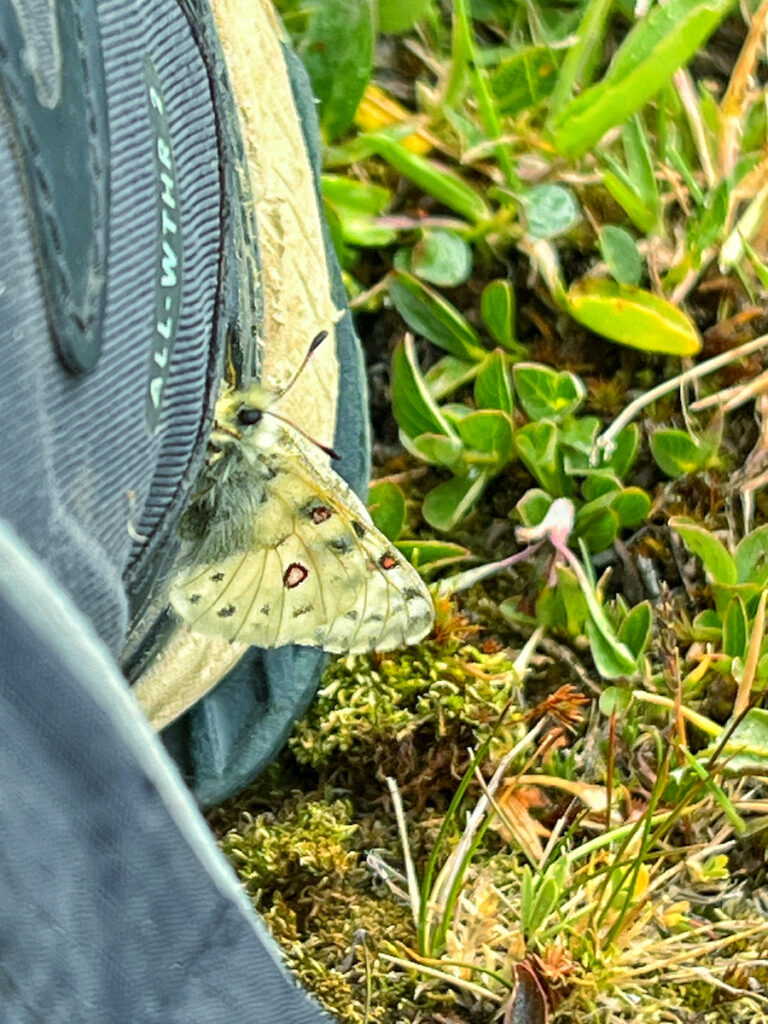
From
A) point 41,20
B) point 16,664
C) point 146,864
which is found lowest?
point 146,864

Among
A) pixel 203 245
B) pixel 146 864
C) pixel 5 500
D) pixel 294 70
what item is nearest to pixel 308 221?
pixel 294 70

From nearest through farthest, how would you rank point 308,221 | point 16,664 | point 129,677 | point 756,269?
point 16,664 < point 129,677 < point 308,221 < point 756,269

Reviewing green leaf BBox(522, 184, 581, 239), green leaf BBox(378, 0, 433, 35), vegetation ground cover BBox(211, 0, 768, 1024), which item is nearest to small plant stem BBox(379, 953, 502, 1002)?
vegetation ground cover BBox(211, 0, 768, 1024)

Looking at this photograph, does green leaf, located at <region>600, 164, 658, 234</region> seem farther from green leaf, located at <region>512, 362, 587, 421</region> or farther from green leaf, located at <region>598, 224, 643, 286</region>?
green leaf, located at <region>512, 362, 587, 421</region>

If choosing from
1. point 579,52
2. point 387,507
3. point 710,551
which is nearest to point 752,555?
point 710,551

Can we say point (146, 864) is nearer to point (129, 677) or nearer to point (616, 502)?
point (129, 677)

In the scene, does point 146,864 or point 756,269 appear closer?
point 146,864

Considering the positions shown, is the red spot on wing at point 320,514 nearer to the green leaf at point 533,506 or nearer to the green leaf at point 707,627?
the green leaf at point 533,506

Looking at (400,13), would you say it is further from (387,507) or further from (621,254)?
(387,507)
